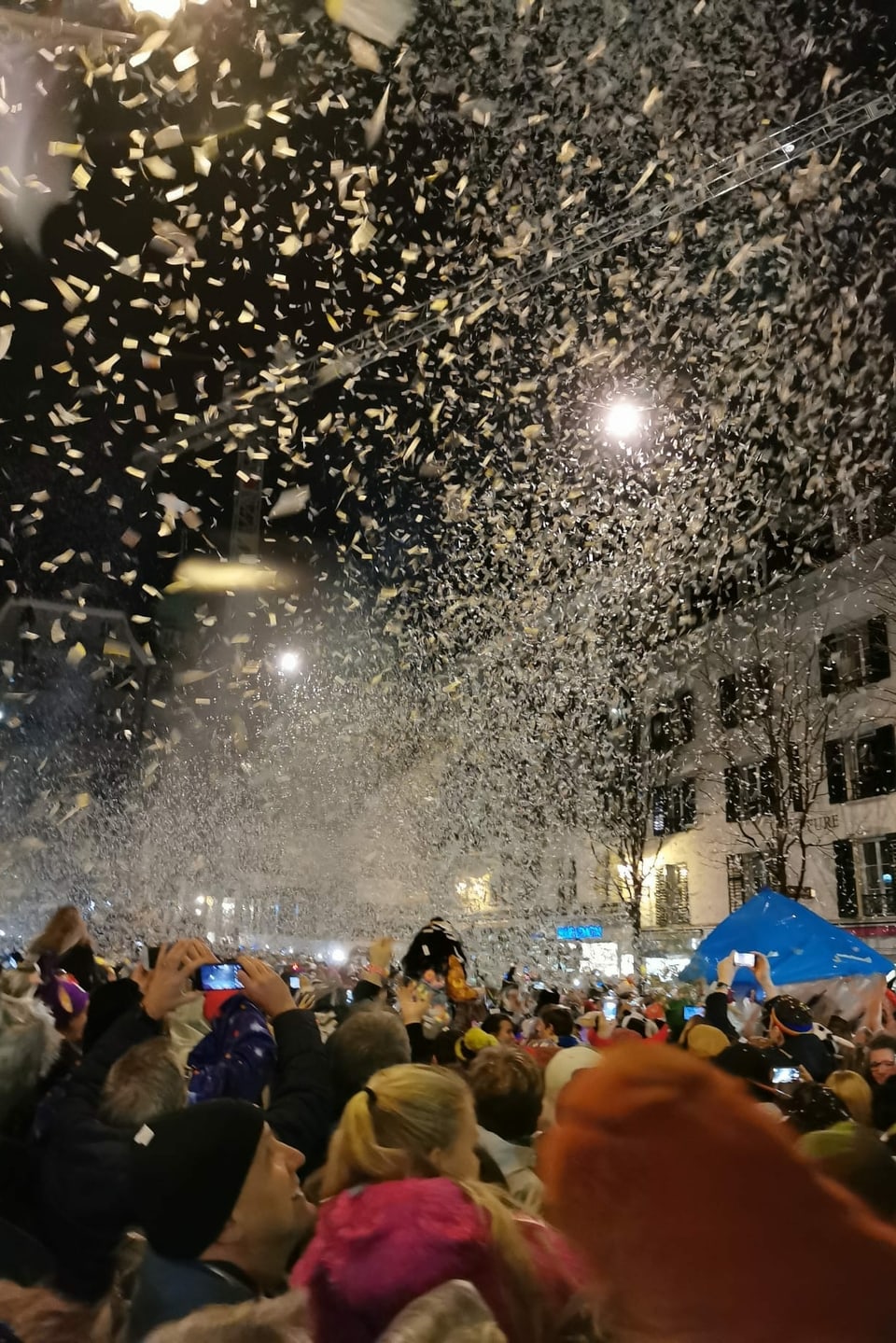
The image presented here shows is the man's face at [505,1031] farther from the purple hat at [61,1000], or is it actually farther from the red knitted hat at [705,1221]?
the red knitted hat at [705,1221]

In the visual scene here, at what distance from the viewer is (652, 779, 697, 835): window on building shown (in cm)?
3114

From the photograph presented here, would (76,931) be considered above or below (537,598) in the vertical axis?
below

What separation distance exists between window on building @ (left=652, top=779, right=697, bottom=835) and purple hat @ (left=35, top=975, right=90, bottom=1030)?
27.4 meters

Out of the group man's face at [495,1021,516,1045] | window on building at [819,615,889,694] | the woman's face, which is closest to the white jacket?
the woman's face

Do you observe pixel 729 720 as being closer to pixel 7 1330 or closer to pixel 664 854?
pixel 664 854

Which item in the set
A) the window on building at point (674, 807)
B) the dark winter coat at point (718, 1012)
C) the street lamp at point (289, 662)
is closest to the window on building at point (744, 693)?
the window on building at point (674, 807)

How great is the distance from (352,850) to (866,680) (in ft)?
48.0

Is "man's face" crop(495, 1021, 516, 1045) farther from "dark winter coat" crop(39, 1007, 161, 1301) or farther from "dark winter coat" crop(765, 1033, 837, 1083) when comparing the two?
"dark winter coat" crop(39, 1007, 161, 1301)

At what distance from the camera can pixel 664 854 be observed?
31797 millimetres

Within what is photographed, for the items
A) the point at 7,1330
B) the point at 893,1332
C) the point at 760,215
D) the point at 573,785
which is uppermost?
the point at 760,215

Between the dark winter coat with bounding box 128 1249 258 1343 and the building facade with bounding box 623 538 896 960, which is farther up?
the building facade with bounding box 623 538 896 960

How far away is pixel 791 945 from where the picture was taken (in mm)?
11664

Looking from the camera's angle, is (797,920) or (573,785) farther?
(573,785)

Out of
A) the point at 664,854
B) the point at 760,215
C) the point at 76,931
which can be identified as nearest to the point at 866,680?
the point at 664,854
